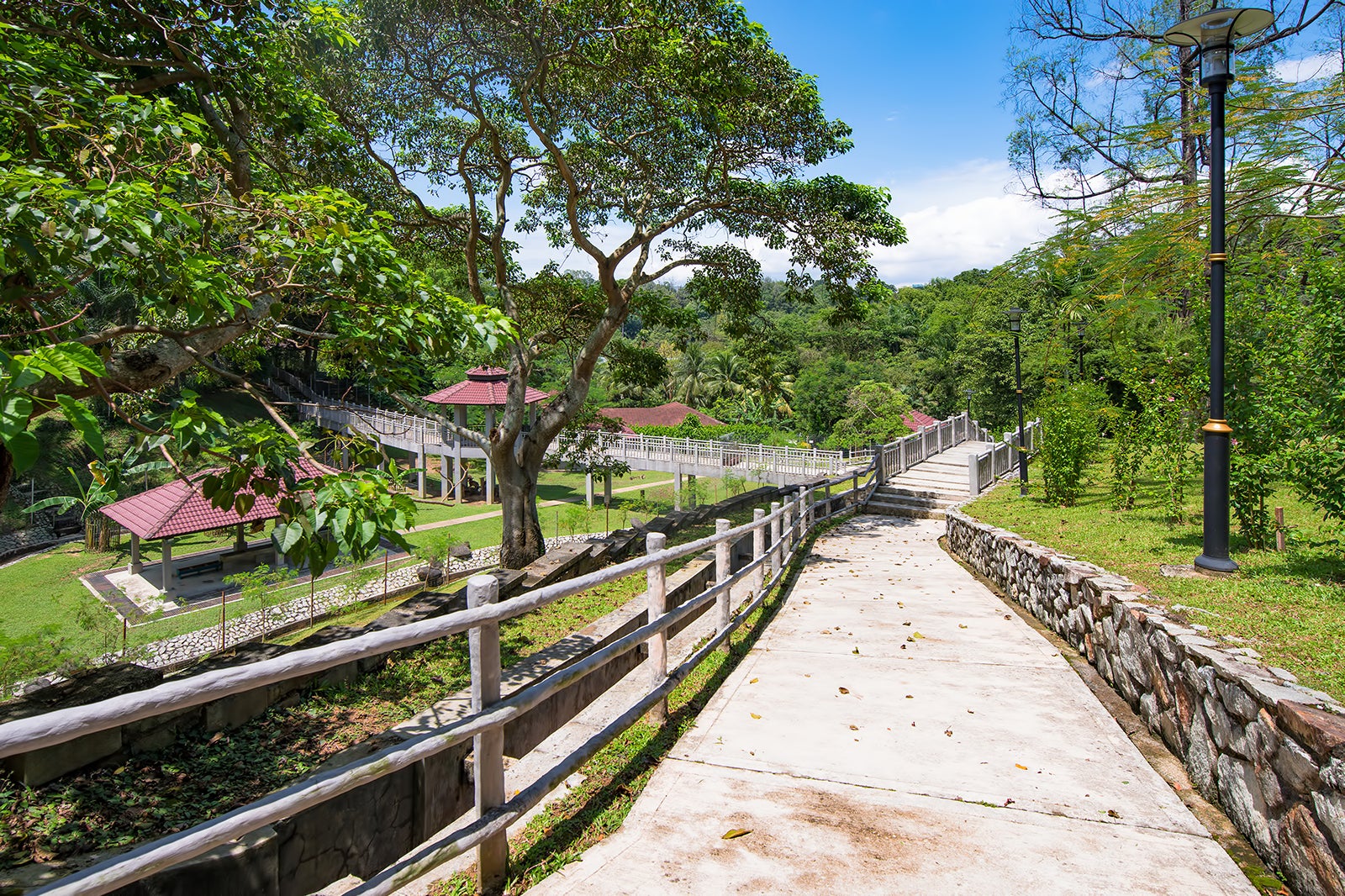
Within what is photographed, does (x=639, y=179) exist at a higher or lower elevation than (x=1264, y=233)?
higher

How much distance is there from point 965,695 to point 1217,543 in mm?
2804

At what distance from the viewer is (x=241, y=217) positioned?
553cm

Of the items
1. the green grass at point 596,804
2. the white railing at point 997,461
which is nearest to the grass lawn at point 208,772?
the green grass at point 596,804

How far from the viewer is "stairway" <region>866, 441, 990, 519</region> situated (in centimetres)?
1953

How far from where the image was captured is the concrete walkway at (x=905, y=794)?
9.57 ft

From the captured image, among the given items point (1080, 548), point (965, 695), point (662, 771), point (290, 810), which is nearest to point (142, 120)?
point (290, 810)

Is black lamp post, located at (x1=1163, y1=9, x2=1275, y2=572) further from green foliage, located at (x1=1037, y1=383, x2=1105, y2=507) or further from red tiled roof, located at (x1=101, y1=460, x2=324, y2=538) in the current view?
red tiled roof, located at (x1=101, y1=460, x2=324, y2=538)

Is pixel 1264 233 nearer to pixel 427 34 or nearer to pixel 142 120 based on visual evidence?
pixel 427 34

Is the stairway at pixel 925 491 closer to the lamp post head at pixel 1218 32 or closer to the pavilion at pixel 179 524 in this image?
the lamp post head at pixel 1218 32

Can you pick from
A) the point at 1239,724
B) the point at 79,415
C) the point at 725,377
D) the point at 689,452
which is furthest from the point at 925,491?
the point at 725,377

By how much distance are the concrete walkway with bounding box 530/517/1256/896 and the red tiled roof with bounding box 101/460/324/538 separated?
56.0 ft

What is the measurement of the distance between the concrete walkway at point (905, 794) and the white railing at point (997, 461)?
14.7m

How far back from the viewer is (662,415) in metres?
48.9

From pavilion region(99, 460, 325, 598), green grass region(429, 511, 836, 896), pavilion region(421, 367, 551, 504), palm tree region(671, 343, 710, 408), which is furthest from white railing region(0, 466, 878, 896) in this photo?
palm tree region(671, 343, 710, 408)
